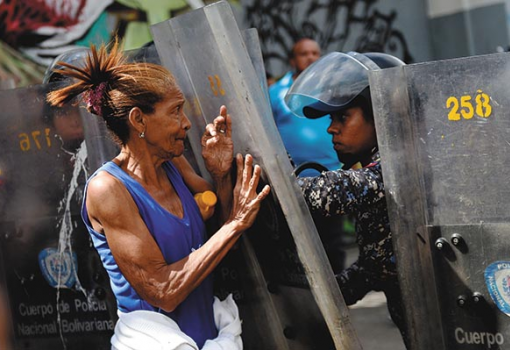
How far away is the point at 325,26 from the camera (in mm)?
8844

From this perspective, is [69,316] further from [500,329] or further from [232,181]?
[500,329]

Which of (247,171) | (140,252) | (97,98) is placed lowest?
(140,252)

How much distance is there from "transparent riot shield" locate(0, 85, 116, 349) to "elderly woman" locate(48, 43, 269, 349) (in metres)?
0.55

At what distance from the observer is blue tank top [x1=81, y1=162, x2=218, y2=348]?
2562 millimetres

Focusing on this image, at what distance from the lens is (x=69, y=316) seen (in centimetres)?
336

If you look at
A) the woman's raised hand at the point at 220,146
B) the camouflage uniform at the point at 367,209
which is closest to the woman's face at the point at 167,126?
the woman's raised hand at the point at 220,146

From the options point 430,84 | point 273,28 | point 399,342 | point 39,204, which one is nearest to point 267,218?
point 430,84

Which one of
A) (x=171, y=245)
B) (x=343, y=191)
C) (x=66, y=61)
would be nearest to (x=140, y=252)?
(x=171, y=245)

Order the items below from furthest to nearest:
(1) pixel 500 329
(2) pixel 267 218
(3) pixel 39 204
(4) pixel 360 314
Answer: (4) pixel 360 314, (3) pixel 39 204, (2) pixel 267 218, (1) pixel 500 329

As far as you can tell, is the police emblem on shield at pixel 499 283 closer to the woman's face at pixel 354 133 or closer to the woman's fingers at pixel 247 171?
the woman's face at pixel 354 133

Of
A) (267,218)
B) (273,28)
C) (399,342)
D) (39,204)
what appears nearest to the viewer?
(267,218)

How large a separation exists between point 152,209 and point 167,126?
0.27 metres

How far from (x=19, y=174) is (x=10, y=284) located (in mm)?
485

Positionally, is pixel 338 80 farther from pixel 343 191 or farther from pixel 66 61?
pixel 66 61
